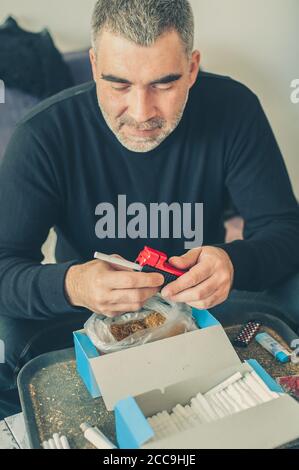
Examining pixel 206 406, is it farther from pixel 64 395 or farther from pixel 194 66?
pixel 194 66

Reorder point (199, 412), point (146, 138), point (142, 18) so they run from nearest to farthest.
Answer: point (199, 412) < point (142, 18) < point (146, 138)

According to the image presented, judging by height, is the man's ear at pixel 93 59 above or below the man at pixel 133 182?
above

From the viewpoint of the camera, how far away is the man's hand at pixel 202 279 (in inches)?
27.0

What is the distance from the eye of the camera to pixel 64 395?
0.69m

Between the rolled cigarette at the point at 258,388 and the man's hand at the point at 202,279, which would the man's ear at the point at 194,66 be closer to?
the man's hand at the point at 202,279

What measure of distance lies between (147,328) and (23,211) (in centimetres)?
29

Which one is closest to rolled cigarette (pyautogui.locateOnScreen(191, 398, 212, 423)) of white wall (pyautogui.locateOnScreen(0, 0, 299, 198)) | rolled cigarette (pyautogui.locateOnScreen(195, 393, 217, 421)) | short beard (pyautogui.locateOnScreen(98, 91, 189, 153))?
rolled cigarette (pyautogui.locateOnScreen(195, 393, 217, 421))

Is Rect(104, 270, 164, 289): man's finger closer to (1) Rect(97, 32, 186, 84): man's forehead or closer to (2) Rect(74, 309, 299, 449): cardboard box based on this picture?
(2) Rect(74, 309, 299, 449): cardboard box

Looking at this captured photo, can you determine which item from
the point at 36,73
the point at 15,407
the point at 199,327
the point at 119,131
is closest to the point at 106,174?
the point at 119,131

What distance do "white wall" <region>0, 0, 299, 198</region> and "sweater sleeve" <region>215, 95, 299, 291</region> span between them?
0.17 feet

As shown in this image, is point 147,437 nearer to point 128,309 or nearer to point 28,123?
point 128,309

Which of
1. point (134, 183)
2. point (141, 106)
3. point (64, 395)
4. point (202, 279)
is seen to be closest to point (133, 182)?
point (134, 183)

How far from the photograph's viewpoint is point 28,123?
86 centimetres

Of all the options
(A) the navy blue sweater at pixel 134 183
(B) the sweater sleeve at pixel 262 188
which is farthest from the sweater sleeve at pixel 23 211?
(B) the sweater sleeve at pixel 262 188
